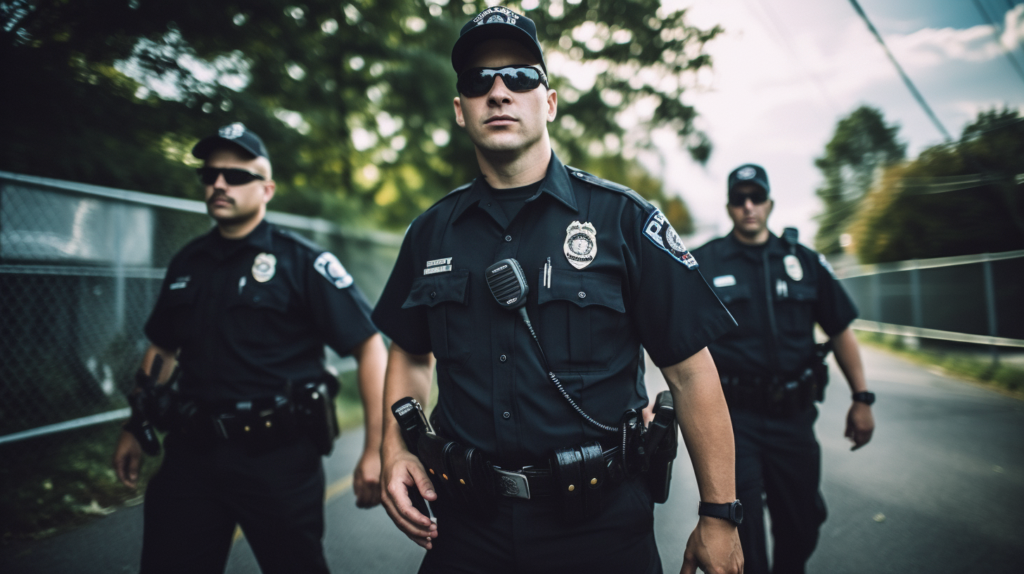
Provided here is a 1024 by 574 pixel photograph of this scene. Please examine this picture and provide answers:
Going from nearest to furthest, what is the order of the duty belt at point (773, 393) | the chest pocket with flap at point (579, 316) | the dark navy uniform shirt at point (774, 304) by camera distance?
the chest pocket with flap at point (579, 316)
the duty belt at point (773, 393)
the dark navy uniform shirt at point (774, 304)

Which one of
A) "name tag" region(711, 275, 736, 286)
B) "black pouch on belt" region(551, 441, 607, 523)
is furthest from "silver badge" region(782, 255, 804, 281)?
"black pouch on belt" region(551, 441, 607, 523)

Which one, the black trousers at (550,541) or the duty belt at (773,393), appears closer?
the black trousers at (550,541)

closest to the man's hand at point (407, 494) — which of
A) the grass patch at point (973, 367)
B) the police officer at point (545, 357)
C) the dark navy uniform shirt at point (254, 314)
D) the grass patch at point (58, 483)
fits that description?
the police officer at point (545, 357)

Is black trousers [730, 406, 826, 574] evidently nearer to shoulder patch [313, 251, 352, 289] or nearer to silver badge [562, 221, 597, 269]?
silver badge [562, 221, 597, 269]

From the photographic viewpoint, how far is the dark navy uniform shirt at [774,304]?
2961 millimetres

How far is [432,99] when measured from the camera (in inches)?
315

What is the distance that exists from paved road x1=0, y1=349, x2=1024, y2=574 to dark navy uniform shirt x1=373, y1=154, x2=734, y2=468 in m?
2.22

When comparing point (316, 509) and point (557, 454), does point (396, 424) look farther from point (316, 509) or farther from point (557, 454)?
point (316, 509)

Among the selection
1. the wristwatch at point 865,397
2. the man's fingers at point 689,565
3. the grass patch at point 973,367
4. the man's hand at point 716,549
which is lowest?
the grass patch at point 973,367

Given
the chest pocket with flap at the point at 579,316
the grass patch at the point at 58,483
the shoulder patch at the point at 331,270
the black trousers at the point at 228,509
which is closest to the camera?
the chest pocket with flap at the point at 579,316

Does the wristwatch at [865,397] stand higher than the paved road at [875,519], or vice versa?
the wristwatch at [865,397]

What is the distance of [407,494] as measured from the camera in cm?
155

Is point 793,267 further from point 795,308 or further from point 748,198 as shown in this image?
point 748,198

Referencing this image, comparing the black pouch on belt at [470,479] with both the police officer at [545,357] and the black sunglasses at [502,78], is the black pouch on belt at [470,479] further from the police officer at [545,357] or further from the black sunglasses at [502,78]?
the black sunglasses at [502,78]
